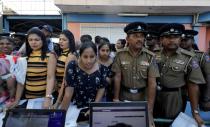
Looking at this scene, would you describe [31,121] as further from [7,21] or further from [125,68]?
[7,21]

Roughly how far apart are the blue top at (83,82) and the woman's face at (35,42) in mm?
586

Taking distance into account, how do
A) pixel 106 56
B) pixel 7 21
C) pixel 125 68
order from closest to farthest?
1. pixel 125 68
2. pixel 106 56
3. pixel 7 21

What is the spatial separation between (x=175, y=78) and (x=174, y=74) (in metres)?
0.04

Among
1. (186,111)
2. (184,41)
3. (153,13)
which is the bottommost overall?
(186,111)

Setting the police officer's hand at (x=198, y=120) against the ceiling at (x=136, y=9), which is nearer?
the police officer's hand at (x=198, y=120)

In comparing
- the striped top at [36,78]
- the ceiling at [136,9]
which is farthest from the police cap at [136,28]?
the ceiling at [136,9]

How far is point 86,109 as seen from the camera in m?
3.10

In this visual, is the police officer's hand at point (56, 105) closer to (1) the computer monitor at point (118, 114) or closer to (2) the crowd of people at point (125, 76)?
(2) the crowd of people at point (125, 76)

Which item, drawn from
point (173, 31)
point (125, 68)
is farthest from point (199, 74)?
point (125, 68)

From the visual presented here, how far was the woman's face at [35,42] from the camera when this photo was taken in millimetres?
3562

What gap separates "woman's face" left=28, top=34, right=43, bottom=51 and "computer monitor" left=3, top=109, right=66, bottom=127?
1273 millimetres

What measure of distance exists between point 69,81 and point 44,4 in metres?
14.5

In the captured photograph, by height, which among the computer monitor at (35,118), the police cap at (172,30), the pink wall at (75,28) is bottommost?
the computer monitor at (35,118)

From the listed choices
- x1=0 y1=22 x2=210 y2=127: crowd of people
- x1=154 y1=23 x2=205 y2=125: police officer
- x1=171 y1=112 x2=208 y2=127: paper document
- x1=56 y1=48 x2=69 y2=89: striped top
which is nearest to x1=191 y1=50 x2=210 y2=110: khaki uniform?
x1=0 y1=22 x2=210 y2=127: crowd of people
